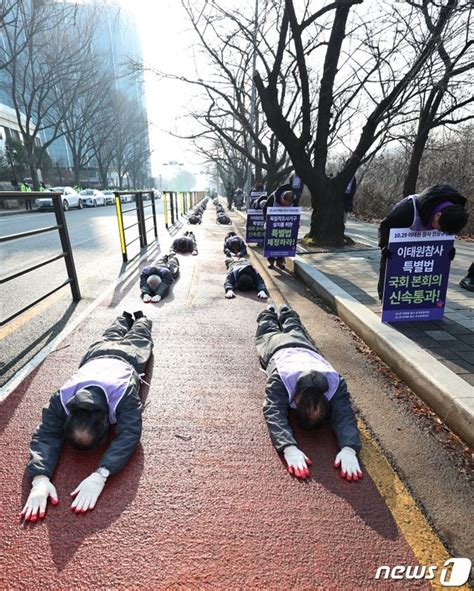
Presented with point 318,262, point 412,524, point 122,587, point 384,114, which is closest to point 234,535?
point 122,587

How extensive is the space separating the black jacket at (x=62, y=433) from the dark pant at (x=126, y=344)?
0.57 metres

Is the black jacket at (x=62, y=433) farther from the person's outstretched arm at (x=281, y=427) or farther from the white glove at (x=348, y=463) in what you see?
the white glove at (x=348, y=463)

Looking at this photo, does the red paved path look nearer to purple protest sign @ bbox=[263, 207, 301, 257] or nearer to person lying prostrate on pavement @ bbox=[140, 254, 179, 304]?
person lying prostrate on pavement @ bbox=[140, 254, 179, 304]

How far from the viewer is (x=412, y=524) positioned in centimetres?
173

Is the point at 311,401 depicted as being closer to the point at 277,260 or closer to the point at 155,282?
the point at 155,282

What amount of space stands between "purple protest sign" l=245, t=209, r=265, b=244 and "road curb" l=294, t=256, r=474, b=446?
5.45 metres

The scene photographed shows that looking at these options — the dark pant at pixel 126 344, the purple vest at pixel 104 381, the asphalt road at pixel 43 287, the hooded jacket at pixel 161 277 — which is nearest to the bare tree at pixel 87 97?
the asphalt road at pixel 43 287

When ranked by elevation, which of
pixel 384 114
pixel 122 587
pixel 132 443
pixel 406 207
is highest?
pixel 384 114

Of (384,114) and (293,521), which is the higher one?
(384,114)

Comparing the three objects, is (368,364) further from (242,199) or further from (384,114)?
(242,199)

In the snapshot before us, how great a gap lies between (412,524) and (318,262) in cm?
567
